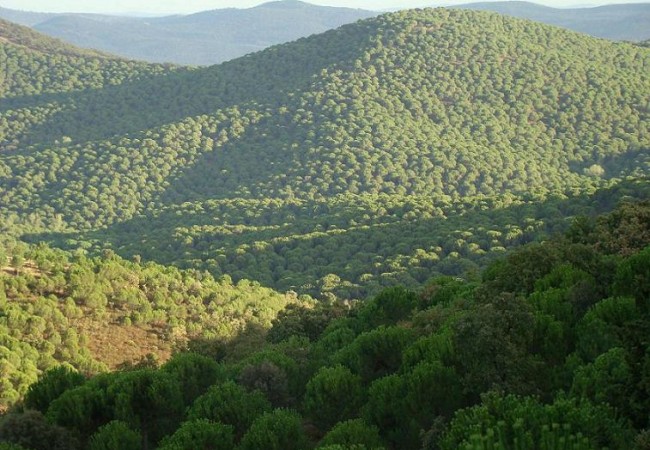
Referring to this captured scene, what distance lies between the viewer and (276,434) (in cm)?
1417

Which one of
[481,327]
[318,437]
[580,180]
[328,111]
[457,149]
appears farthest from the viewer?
[328,111]

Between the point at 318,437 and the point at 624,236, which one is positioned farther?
the point at 624,236

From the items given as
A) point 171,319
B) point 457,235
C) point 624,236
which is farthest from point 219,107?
point 624,236

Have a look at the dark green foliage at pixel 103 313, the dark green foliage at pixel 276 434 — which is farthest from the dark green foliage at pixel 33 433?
the dark green foliage at pixel 103 313

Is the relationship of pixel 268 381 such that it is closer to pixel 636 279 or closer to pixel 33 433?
pixel 33 433

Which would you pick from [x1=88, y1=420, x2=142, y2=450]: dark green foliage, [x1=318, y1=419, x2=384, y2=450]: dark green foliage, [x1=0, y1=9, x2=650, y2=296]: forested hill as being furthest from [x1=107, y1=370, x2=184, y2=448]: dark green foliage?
[x1=0, y1=9, x2=650, y2=296]: forested hill

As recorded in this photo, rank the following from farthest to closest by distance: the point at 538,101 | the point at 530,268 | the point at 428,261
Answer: the point at 538,101, the point at 428,261, the point at 530,268

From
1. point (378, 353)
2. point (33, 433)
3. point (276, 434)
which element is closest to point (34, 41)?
point (33, 433)

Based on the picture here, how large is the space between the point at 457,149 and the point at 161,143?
49.4m

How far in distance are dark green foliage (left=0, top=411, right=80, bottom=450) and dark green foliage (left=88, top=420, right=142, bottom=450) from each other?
0.71 meters

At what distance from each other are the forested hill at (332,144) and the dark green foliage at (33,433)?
47034mm

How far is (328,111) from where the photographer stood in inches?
4877

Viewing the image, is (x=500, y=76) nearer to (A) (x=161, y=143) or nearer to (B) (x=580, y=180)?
(B) (x=580, y=180)

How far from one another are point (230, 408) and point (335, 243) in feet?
171
